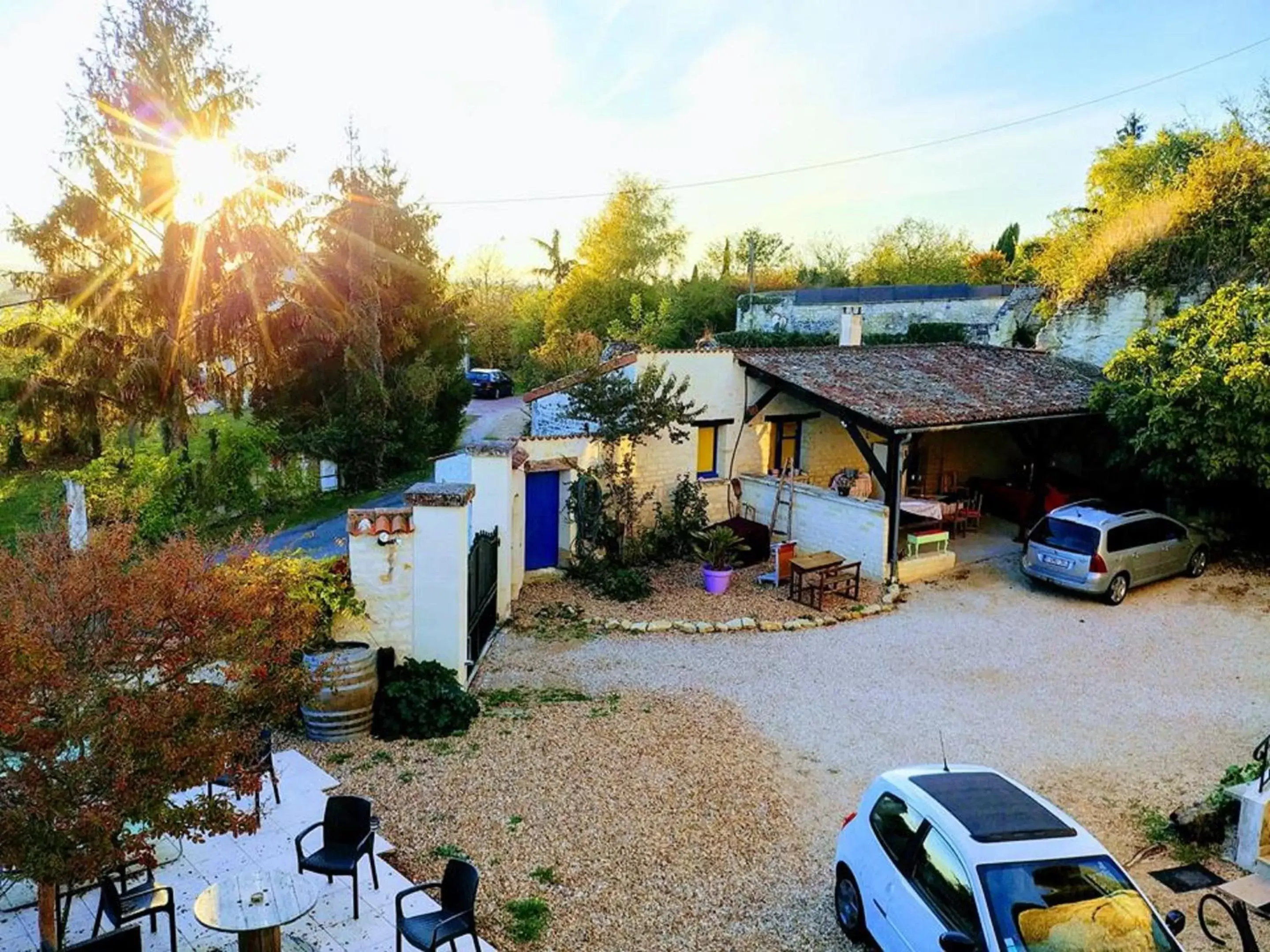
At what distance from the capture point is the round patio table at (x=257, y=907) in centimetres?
494

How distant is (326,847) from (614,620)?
24.5 ft

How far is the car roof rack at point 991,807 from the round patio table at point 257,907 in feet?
13.6

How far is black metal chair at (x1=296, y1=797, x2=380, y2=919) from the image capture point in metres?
5.85

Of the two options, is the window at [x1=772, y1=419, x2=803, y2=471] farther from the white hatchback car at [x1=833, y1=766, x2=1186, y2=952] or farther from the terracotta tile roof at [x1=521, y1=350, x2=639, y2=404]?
the white hatchback car at [x1=833, y1=766, x2=1186, y2=952]

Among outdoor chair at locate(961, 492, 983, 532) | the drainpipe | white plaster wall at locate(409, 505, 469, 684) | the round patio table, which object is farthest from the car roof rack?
outdoor chair at locate(961, 492, 983, 532)

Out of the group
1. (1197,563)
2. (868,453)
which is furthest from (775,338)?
(1197,563)

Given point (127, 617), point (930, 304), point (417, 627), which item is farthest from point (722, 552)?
point (930, 304)

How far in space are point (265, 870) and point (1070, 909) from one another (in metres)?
5.27

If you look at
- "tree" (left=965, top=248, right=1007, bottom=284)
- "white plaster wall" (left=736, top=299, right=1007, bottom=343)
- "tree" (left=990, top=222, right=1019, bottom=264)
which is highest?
"tree" (left=990, top=222, right=1019, bottom=264)

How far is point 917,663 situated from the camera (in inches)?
471

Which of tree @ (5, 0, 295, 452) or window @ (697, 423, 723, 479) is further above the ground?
tree @ (5, 0, 295, 452)

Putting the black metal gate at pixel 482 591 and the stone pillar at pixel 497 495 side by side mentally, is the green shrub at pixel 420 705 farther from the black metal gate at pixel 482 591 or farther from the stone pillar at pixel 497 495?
the stone pillar at pixel 497 495

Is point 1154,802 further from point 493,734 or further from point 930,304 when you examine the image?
point 930,304

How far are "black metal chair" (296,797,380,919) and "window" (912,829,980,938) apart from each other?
3.82 meters
